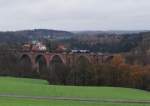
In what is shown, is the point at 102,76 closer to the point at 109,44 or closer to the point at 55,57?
the point at 55,57

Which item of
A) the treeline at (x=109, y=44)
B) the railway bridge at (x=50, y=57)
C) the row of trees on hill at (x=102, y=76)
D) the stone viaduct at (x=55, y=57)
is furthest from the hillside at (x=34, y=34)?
the row of trees on hill at (x=102, y=76)

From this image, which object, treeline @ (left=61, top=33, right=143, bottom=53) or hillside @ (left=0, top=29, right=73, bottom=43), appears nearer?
treeline @ (left=61, top=33, right=143, bottom=53)

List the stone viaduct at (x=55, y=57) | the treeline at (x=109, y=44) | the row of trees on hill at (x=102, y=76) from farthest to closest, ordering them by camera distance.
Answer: the treeline at (x=109, y=44)
the stone viaduct at (x=55, y=57)
the row of trees on hill at (x=102, y=76)

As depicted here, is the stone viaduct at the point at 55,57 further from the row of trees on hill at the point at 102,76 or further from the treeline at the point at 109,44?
the treeline at the point at 109,44

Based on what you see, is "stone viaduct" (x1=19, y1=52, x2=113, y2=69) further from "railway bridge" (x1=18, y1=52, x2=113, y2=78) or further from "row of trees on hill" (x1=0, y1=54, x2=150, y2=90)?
A: "row of trees on hill" (x1=0, y1=54, x2=150, y2=90)

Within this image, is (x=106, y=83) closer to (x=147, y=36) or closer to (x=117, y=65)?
(x=117, y=65)

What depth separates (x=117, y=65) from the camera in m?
55.5

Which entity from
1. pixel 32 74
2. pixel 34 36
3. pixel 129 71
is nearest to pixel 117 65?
pixel 129 71

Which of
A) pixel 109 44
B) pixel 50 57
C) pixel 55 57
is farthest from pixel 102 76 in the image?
pixel 109 44

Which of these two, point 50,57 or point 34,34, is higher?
point 34,34

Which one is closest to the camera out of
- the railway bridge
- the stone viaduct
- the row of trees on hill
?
the row of trees on hill

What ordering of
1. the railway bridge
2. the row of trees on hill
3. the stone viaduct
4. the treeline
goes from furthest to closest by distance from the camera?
the treeline < the stone viaduct < the railway bridge < the row of trees on hill

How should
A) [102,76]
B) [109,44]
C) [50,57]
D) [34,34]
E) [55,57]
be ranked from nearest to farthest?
1. [102,76]
2. [50,57]
3. [55,57]
4. [109,44]
5. [34,34]

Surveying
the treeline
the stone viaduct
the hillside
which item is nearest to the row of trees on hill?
the stone viaduct
